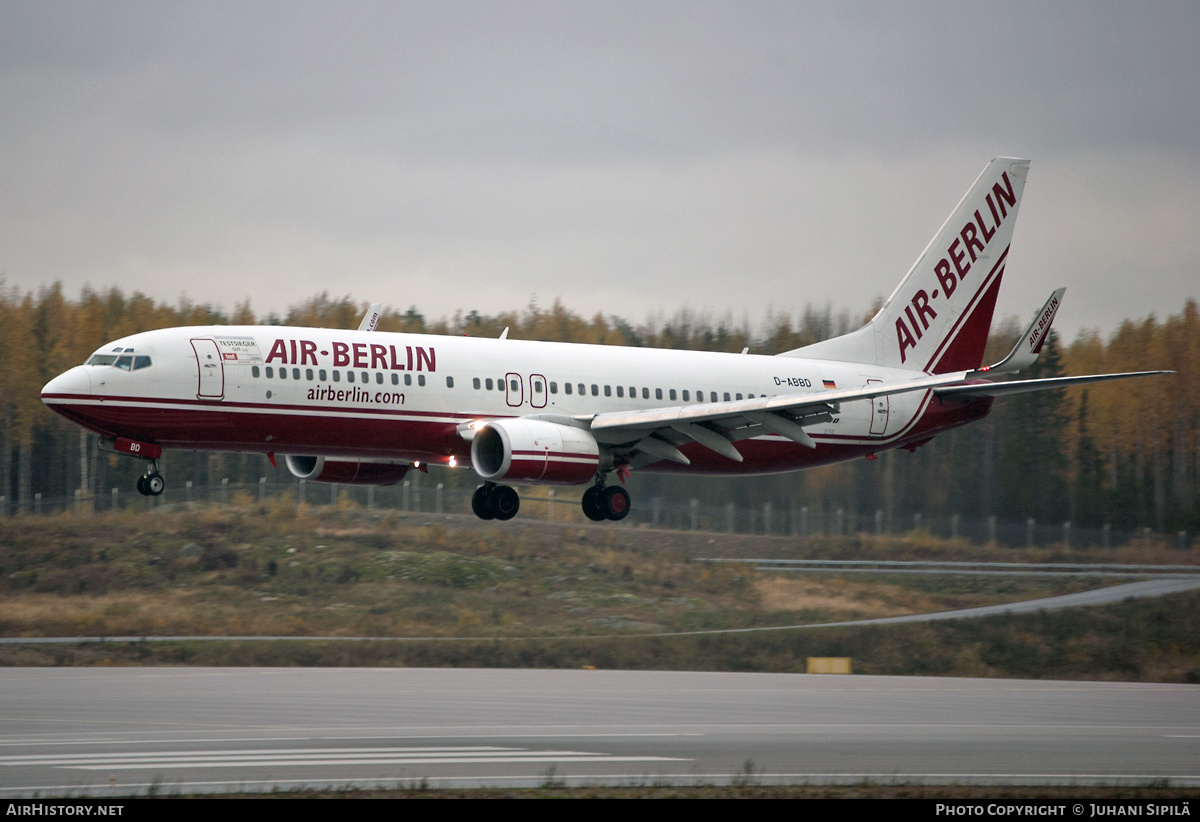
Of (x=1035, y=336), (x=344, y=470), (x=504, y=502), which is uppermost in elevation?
(x=1035, y=336)

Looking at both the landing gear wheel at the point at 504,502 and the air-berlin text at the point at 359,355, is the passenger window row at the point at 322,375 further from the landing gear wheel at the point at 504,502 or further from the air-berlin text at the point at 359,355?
the landing gear wheel at the point at 504,502

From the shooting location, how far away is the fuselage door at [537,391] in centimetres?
4247

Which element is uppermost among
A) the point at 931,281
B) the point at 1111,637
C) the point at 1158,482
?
the point at 931,281

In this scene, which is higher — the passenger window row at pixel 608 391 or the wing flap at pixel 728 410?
the passenger window row at pixel 608 391

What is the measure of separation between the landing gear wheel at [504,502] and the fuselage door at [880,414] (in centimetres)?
1336

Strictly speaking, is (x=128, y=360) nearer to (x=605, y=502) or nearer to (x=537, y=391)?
(x=537, y=391)

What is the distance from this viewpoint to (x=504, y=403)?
41.9 metres

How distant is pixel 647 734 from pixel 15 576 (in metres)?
46.2

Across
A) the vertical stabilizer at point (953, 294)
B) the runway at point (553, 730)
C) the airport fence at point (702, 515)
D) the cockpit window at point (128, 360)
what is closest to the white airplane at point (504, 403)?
the cockpit window at point (128, 360)

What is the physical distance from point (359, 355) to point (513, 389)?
4.94 metres

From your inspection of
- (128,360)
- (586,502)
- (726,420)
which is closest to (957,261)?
(726,420)

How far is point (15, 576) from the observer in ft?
232

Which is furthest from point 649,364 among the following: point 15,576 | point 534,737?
point 15,576

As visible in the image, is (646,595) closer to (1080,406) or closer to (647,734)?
(647,734)
